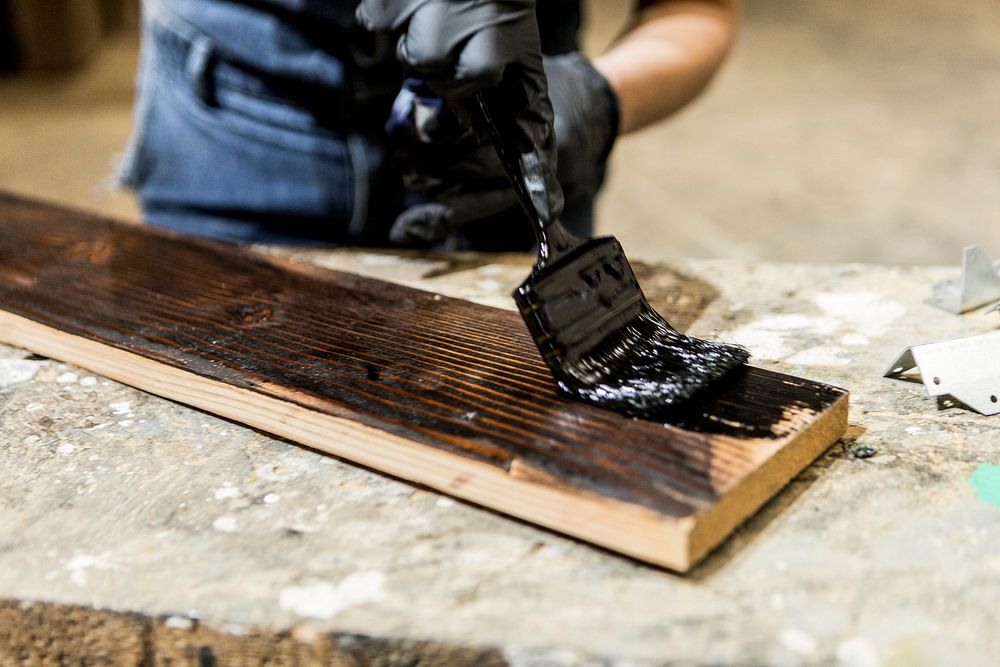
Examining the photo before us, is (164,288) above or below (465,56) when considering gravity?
below

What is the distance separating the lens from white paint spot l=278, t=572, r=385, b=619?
0.72m

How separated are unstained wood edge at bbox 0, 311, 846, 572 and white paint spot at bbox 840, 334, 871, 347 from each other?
0.26 m

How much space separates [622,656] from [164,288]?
32.5 inches

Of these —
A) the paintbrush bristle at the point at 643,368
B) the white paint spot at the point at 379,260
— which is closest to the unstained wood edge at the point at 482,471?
the paintbrush bristle at the point at 643,368

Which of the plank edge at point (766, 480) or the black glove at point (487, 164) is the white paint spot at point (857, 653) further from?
the black glove at point (487, 164)

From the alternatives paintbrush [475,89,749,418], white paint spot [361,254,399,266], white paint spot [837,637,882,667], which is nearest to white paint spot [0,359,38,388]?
white paint spot [361,254,399,266]

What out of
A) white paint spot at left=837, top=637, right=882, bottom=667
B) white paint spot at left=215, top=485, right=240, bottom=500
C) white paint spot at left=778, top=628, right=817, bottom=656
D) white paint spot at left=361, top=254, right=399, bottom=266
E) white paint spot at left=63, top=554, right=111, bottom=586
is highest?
white paint spot at left=837, top=637, right=882, bottom=667

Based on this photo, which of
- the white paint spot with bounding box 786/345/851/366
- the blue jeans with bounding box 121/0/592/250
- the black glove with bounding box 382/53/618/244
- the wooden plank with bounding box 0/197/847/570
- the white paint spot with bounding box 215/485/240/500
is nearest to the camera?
the wooden plank with bounding box 0/197/847/570

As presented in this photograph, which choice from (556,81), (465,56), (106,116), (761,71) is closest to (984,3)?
(761,71)

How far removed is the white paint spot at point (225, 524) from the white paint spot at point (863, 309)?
2.54 feet

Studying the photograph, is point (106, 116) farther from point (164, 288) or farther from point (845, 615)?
point (845, 615)

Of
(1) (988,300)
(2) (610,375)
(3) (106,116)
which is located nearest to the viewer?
(2) (610,375)

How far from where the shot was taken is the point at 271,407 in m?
0.94

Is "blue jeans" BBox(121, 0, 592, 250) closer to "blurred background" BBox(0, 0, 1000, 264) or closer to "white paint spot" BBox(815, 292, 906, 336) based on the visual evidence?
"white paint spot" BBox(815, 292, 906, 336)
